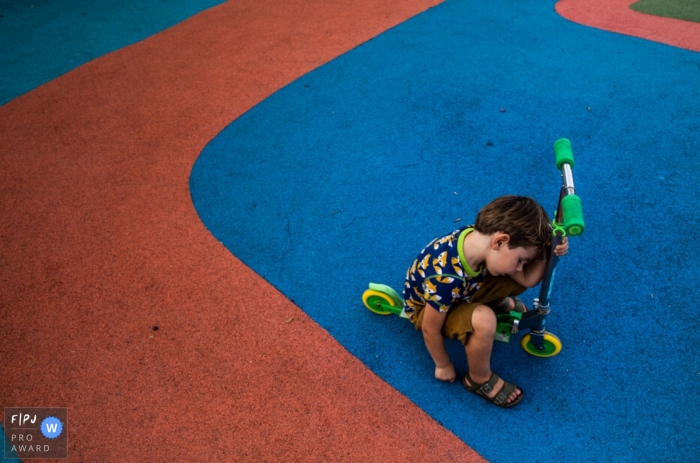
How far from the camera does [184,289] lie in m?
2.82

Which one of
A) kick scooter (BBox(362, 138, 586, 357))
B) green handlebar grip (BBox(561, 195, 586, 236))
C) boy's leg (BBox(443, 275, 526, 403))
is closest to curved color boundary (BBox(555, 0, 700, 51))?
kick scooter (BBox(362, 138, 586, 357))

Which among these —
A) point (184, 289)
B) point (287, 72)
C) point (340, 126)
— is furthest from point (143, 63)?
point (184, 289)

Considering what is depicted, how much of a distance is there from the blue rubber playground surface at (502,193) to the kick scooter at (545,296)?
93 mm

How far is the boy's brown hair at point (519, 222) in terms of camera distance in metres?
1.88

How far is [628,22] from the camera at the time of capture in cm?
492

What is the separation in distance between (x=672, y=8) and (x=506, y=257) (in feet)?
15.5

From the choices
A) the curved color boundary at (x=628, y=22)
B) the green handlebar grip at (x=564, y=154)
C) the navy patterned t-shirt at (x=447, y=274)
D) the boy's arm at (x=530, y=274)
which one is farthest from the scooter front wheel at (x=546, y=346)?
the curved color boundary at (x=628, y=22)

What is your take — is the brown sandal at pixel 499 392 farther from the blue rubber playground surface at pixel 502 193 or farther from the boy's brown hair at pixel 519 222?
the boy's brown hair at pixel 519 222

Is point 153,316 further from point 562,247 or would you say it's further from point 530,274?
point 562,247

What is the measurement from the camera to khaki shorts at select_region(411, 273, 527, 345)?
2.10 metres

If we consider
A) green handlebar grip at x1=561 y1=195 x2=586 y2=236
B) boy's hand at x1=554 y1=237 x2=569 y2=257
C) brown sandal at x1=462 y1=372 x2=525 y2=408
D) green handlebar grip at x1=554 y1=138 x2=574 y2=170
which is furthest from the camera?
brown sandal at x1=462 y1=372 x2=525 y2=408

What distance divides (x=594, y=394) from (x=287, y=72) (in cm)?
353

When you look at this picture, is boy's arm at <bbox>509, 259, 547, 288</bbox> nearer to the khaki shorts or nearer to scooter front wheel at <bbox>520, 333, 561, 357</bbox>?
the khaki shorts

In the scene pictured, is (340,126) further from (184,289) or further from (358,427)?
(358,427)
